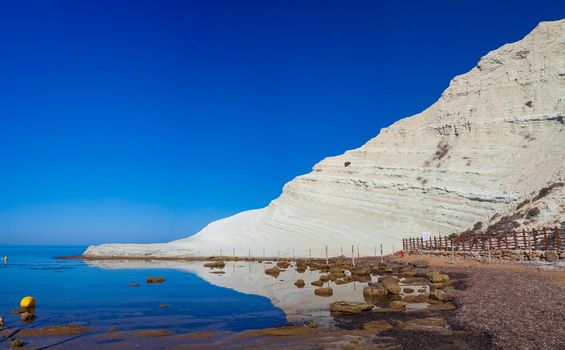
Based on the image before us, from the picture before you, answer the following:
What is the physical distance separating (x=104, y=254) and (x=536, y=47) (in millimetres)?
74586

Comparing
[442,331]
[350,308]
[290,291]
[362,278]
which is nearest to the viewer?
[442,331]

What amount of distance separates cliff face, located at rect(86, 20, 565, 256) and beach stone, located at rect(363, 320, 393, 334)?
40418mm

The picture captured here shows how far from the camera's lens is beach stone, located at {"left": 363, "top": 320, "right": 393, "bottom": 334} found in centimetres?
1415

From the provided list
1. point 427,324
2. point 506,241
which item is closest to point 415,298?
point 427,324

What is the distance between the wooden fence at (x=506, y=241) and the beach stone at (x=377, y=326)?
21232mm

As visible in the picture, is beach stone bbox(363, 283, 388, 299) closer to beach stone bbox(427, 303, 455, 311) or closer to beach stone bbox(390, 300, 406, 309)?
beach stone bbox(390, 300, 406, 309)

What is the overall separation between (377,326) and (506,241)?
2605 cm

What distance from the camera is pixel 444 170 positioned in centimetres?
6103

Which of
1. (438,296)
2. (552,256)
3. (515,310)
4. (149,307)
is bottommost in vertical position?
(149,307)

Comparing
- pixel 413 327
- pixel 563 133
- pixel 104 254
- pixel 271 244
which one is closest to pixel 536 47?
pixel 563 133

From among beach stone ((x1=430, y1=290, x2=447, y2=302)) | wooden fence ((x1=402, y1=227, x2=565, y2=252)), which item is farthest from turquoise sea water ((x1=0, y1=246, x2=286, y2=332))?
wooden fence ((x1=402, y1=227, x2=565, y2=252))

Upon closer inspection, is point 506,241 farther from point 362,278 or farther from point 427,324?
point 427,324

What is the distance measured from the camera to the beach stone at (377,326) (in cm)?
1415

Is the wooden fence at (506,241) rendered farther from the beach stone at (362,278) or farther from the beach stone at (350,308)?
the beach stone at (350,308)
